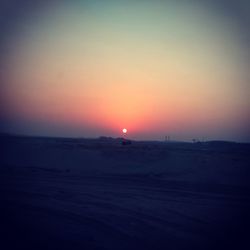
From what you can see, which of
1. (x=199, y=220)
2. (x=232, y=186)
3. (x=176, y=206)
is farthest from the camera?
(x=232, y=186)

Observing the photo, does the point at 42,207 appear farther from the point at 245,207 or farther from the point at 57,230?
the point at 245,207

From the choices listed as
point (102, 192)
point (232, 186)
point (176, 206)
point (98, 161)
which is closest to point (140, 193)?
point (102, 192)

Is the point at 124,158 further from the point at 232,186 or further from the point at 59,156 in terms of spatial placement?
the point at 232,186

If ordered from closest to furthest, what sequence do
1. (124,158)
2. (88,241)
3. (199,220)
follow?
(88,241)
(199,220)
(124,158)

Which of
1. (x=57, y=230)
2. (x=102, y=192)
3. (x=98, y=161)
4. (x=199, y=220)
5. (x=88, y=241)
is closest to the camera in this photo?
(x=88, y=241)

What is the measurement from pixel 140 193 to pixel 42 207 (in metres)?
6.80

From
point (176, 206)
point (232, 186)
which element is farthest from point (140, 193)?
point (232, 186)

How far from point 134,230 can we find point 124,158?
30.8 metres

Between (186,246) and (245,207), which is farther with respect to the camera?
(245,207)

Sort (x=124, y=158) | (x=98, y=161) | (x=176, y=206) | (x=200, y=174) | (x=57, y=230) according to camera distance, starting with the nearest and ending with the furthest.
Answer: (x=57, y=230) → (x=176, y=206) → (x=200, y=174) → (x=98, y=161) → (x=124, y=158)

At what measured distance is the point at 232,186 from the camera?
82.8ft

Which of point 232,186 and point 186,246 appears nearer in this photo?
point 186,246

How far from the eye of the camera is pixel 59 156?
43.2m

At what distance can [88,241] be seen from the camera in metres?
10.4
